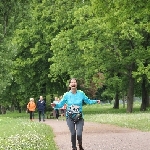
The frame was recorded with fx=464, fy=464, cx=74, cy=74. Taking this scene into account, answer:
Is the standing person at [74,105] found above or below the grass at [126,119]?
above

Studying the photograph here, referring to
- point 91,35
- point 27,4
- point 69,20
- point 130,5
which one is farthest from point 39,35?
point 130,5

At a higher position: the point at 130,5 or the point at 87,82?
the point at 130,5

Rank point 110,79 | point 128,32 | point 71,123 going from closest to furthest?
point 71,123
point 128,32
point 110,79

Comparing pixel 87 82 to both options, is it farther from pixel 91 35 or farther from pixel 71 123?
pixel 71 123

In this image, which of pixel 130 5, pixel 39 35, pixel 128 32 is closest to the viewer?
pixel 130 5

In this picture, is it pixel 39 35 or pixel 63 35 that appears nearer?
pixel 63 35

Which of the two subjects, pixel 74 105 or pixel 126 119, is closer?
pixel 74 105

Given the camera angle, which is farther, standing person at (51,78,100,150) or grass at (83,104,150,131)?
grass at (83,104,150,131)

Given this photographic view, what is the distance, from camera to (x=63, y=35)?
43.2 m

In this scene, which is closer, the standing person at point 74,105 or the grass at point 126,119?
the standing person at point 74,105

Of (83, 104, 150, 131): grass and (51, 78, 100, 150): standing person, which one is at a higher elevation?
(51, 78, 100, 150): standing person

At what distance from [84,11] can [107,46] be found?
373cm

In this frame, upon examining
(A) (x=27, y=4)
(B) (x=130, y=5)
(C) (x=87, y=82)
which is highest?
(A) (x=27, y=4)

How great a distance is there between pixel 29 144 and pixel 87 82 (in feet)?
96.2
